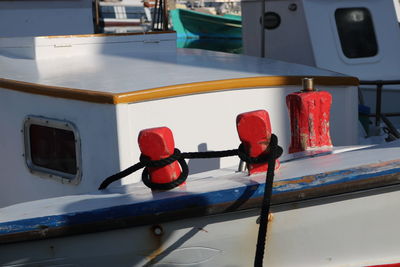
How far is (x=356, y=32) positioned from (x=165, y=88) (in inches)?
234

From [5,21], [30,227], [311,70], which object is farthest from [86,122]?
[5,21]

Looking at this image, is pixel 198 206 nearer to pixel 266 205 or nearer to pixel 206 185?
pixel 206 185

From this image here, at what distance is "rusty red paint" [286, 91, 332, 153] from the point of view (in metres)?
3.70

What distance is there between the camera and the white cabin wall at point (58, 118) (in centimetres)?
390

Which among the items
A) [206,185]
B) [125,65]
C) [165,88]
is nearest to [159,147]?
[206,185]

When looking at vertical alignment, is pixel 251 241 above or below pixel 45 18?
below

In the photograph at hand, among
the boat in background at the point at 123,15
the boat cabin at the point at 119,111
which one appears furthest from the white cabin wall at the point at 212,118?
the boat in background at the point at 123,15

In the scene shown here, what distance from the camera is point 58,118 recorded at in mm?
4160

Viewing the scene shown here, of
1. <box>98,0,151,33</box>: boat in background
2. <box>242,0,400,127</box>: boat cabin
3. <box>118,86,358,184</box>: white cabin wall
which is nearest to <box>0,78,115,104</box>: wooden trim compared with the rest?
<box>118,86,358,184</box>: white cabin wall

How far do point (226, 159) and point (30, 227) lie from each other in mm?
1444

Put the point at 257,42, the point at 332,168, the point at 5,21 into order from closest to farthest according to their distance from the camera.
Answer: the point at 332,168 < the point at 5,21 < the point at 257,42

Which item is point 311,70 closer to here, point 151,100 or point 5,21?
point 151,100

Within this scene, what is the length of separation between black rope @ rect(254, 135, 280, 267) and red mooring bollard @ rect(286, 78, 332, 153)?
18.0 inches

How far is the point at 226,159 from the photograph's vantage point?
436cm
